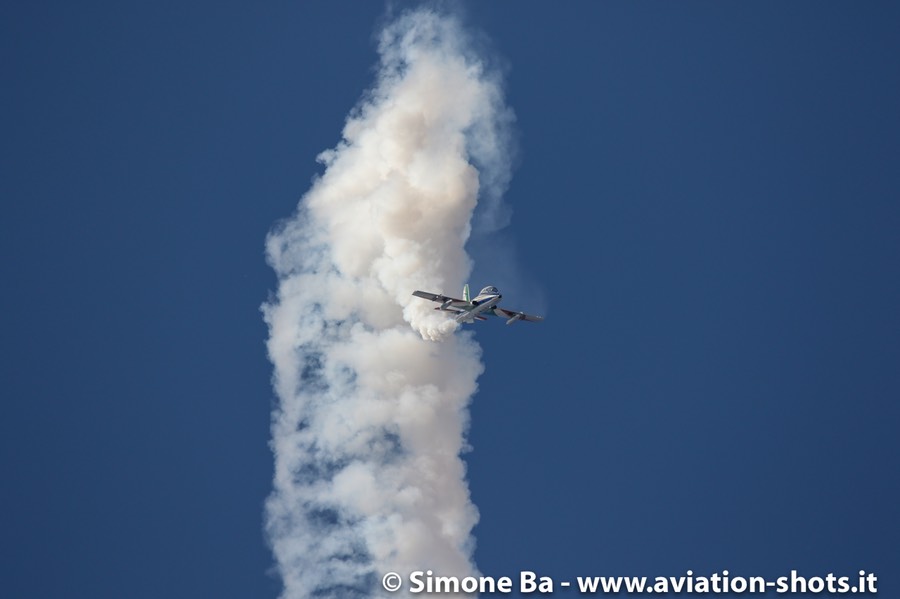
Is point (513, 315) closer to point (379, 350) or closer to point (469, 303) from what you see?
point (469, 303)

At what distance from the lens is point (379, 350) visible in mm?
68438

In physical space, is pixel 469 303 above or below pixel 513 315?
Result: below

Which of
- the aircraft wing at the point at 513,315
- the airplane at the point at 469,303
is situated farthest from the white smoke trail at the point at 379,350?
the aircraft wing at the point at 513,315

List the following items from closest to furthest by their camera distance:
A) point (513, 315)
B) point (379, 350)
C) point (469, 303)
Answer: point (469, 303) → point (379, 350) → point (513, 315)

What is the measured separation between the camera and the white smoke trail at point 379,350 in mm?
66062

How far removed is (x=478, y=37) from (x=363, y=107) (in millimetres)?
8405

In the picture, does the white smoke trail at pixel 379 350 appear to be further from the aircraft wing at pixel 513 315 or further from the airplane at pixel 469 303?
the aircraft wing at pixel 513 315

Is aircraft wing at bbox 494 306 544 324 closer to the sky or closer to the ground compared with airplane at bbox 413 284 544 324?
closer to the sky

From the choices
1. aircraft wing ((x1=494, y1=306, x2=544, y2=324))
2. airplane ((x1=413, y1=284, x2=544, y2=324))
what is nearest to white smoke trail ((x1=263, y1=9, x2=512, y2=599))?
airplane ((x1=413, y1=284, x2=544, y2=324))

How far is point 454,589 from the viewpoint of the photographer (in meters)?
64.5

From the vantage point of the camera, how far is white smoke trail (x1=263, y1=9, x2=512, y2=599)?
66062mm

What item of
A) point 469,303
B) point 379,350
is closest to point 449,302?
point 469,303

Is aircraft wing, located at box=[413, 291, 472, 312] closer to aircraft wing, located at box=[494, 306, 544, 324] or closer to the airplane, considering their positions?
the airplane

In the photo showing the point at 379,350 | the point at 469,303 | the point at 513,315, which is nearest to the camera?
the point at 469,303
